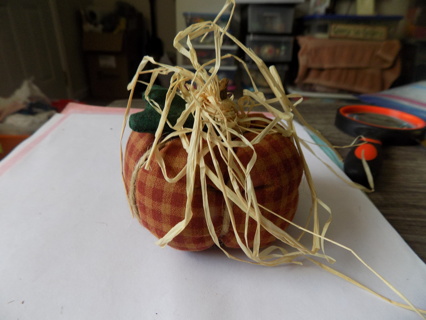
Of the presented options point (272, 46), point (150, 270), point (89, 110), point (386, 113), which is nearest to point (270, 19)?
point (272, 46)

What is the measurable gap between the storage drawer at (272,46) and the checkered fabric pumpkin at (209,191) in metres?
1.11

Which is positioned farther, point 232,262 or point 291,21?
point 291,21

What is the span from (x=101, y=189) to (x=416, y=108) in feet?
2.26

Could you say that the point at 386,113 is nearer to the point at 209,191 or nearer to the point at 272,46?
the point at 209,191

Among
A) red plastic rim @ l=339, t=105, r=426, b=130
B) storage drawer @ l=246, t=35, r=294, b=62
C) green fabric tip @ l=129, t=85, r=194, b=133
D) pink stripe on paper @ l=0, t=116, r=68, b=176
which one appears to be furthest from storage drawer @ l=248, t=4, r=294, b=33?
green fabric tip @ l=129, t=85, r=194, b=133

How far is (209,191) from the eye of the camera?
244 millimetres

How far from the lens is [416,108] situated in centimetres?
65

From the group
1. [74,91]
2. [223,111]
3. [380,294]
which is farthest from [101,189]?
[74,91]

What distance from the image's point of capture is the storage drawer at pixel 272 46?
4.12 ft

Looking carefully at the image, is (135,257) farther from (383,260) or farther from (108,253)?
(383,260)

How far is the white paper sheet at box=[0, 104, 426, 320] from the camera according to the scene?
9.5 inches

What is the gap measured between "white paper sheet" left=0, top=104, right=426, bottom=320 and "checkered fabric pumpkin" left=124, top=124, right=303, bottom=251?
37 millimetres

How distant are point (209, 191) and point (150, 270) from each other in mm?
107

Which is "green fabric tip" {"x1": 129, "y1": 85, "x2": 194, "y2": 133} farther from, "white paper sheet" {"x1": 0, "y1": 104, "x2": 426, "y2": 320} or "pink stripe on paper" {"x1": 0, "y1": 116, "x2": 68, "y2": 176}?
"pink stripe on paper" {"x1": 0, "y1": 116, "x2": 68, "y2": 176}
